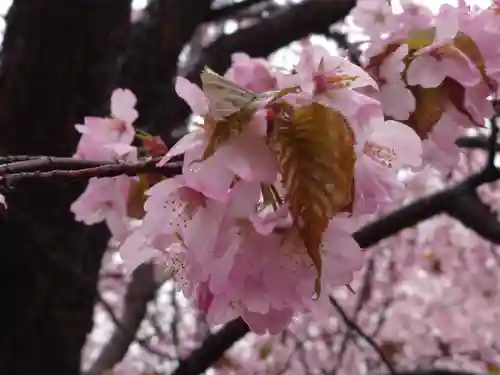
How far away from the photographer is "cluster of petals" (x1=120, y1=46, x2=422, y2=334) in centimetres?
41

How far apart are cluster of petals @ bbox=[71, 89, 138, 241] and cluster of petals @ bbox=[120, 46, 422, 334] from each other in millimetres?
223

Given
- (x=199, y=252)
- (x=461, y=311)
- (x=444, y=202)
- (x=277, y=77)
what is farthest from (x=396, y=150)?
(x=461, y=311)

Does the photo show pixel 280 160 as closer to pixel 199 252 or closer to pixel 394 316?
pixel 199 252

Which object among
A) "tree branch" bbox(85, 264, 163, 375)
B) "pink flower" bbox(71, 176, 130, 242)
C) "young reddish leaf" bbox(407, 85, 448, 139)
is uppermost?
"young reddish leaf" bbox(407, 85, 448, 139)

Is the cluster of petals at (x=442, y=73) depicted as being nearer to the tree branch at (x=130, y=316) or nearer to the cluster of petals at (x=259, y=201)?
the cluster of petals at (x=259, y=201)

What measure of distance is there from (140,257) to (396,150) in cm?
23

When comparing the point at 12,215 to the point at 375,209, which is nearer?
the point at 375,209

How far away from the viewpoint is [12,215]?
1.21m

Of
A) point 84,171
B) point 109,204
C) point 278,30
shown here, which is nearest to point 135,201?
point 109,204

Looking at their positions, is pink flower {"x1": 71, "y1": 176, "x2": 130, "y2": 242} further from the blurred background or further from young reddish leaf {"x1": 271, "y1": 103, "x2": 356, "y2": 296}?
young reddish leaf {"x1": 271, "y1": 103, "x2": 356, "y2": 296}

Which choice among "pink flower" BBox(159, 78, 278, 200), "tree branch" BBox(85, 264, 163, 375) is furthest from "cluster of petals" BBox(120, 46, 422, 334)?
"tree branch" BBox(85, 264, 163, 375)

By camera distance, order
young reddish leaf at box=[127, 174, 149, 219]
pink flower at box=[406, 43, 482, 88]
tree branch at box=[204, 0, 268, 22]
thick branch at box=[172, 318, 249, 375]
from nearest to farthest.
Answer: pink flower at box=[406, 43, 482, 88], young reddish leaf at box=[127, 174, 149, 219], thick branch at box=[172, 318, 249, 375], tree branch at box=[204, 0, 268, 22]

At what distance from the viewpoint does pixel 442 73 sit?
0.58m

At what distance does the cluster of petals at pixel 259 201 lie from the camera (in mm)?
407
